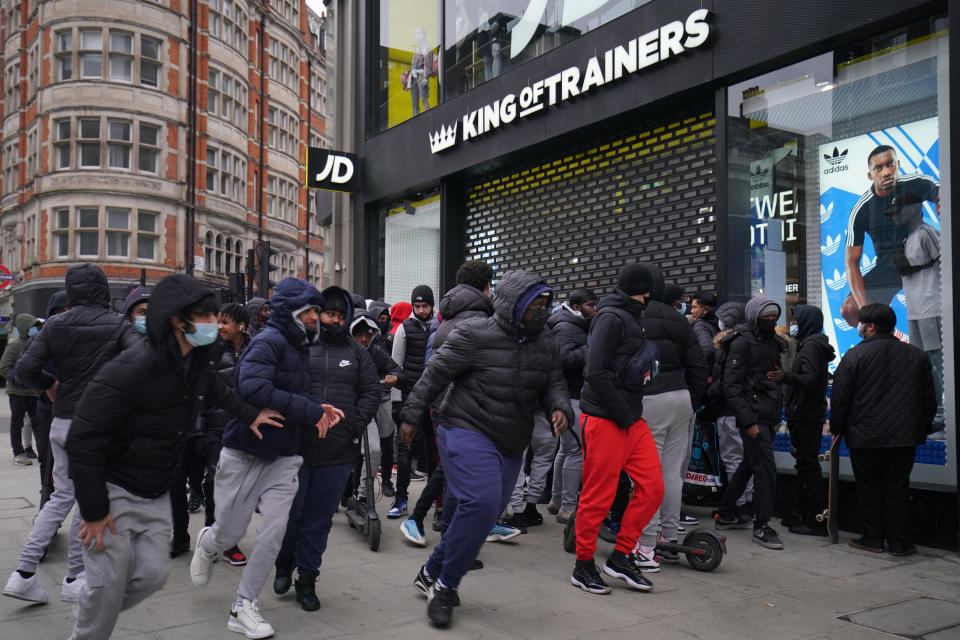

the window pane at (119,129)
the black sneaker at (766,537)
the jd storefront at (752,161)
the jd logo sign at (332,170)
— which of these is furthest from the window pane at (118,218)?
the black sneaker at (766,537)

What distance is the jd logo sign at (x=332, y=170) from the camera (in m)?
13.9

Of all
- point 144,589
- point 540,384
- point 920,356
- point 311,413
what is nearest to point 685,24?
point 920,356

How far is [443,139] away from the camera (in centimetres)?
1202

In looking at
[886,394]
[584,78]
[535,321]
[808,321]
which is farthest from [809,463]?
A: [584,78]

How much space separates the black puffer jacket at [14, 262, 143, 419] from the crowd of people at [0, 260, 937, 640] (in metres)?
0.01

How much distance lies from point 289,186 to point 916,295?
39.0 metres

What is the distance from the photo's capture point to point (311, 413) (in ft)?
13.4

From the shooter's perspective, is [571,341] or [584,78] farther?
[584,78]

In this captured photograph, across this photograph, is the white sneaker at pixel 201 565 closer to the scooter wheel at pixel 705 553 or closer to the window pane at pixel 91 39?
the scooter wheel at pixel 705 553

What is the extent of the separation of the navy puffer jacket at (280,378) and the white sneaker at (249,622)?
29.6 inches

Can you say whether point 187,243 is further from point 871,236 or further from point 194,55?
point 871,236

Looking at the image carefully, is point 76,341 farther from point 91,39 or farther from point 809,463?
point 91,39

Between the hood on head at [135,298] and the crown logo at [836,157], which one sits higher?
the crown logo at [836,157]

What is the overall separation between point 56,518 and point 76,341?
3.51 feet
